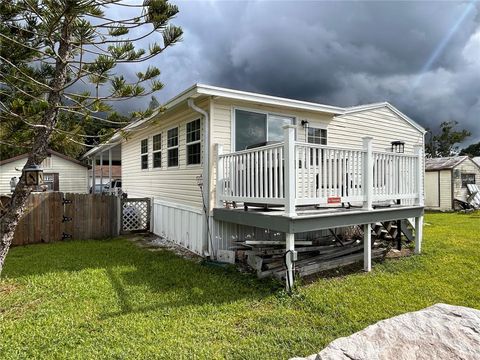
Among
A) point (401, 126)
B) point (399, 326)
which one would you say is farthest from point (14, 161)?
point (399, 326)

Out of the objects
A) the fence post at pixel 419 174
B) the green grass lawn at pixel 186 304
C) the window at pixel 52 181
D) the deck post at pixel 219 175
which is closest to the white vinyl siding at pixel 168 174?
the deck post at pixel 219 175

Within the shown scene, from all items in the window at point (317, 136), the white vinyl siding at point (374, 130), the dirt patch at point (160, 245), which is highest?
the white vinyl siding at point (374, 130)

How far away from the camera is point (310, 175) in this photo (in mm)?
5391

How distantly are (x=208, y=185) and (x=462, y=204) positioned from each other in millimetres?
18905

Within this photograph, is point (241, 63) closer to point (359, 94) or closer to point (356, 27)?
point (356, 27)

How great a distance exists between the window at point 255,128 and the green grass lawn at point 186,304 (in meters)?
2.88

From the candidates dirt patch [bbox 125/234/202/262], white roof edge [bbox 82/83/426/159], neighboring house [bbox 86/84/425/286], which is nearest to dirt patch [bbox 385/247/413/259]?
neighboring house [bbox 86/84/425/286]

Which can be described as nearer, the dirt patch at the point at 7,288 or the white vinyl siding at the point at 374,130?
the dirt patch at the point at 7,288

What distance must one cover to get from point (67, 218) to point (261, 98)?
6.41 metres

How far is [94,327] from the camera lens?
3547 millimetres

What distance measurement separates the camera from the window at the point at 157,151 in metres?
9.76

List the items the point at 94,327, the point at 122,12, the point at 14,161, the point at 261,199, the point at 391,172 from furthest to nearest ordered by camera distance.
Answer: the point at 14,161 → the point at 391,172 → the point at 261,199 → the point at 122,12 → the point at 94,327

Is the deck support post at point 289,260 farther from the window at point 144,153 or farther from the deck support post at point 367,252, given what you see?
the window at point 144,153

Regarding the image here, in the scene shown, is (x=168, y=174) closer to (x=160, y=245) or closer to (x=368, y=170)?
(x=160, y=245)
